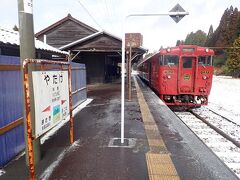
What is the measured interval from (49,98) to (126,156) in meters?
1.77

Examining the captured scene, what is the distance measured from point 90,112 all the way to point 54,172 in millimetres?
5094

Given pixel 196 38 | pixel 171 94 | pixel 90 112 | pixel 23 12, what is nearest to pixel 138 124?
pixel 90 112

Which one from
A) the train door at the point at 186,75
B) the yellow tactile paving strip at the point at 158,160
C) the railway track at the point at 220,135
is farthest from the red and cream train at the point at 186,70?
the yellow tactile paving strip at the point at 158,160

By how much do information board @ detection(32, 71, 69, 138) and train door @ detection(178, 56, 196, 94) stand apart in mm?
8085

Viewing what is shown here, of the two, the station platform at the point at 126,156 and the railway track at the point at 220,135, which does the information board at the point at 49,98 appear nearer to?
the station platform at the point at 126,156

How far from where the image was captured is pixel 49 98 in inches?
152

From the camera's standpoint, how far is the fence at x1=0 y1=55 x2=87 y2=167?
411cm

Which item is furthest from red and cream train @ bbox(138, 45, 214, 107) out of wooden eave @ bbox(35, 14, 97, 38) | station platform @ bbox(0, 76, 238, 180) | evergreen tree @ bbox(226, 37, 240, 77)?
evergreen tree @ bbox(226, 37, 240, 77)

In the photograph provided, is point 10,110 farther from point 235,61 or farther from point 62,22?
point 235,61

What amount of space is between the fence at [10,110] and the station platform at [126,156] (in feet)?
0.95

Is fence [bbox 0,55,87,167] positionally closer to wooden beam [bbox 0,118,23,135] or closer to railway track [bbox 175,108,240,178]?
wooden beam [bbox 0,118,23,135]

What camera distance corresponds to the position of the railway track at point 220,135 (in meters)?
6.07

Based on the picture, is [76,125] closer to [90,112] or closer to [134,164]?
[90,112]

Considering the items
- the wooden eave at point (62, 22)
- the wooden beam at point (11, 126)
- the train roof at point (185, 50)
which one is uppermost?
the wooden eave at point (62, 22)
